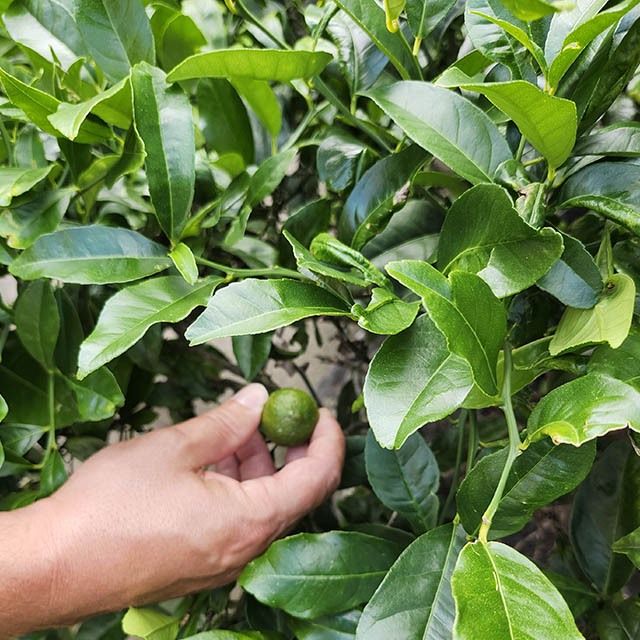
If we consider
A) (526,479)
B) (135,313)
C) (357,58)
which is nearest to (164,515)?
(135,313)

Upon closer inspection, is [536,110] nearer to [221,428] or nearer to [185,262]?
[185,262]

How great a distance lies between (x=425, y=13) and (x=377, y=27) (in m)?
0.03

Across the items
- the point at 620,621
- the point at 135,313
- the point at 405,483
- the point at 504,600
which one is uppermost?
the point at 135,313

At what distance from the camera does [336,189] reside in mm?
481

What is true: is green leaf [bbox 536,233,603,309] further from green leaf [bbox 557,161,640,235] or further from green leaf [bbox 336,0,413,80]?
green leaf [bbox 336,0,413,80]

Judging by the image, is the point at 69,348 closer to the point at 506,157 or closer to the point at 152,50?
the point at 152,50

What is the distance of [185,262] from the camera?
43 cm

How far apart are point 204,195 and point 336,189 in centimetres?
14

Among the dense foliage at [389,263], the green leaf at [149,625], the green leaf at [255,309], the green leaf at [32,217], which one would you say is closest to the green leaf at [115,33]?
the dense foliage at [389,263]

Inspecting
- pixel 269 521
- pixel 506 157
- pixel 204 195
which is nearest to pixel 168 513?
pixel 269 521

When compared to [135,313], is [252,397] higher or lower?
lower

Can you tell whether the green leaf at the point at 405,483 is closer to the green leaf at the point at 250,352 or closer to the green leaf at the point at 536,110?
the green leaf at the point at 250,352

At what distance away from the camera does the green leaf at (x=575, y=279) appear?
35 centimetres

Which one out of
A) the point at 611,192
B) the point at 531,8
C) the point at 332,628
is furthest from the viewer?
the point at 332,628
